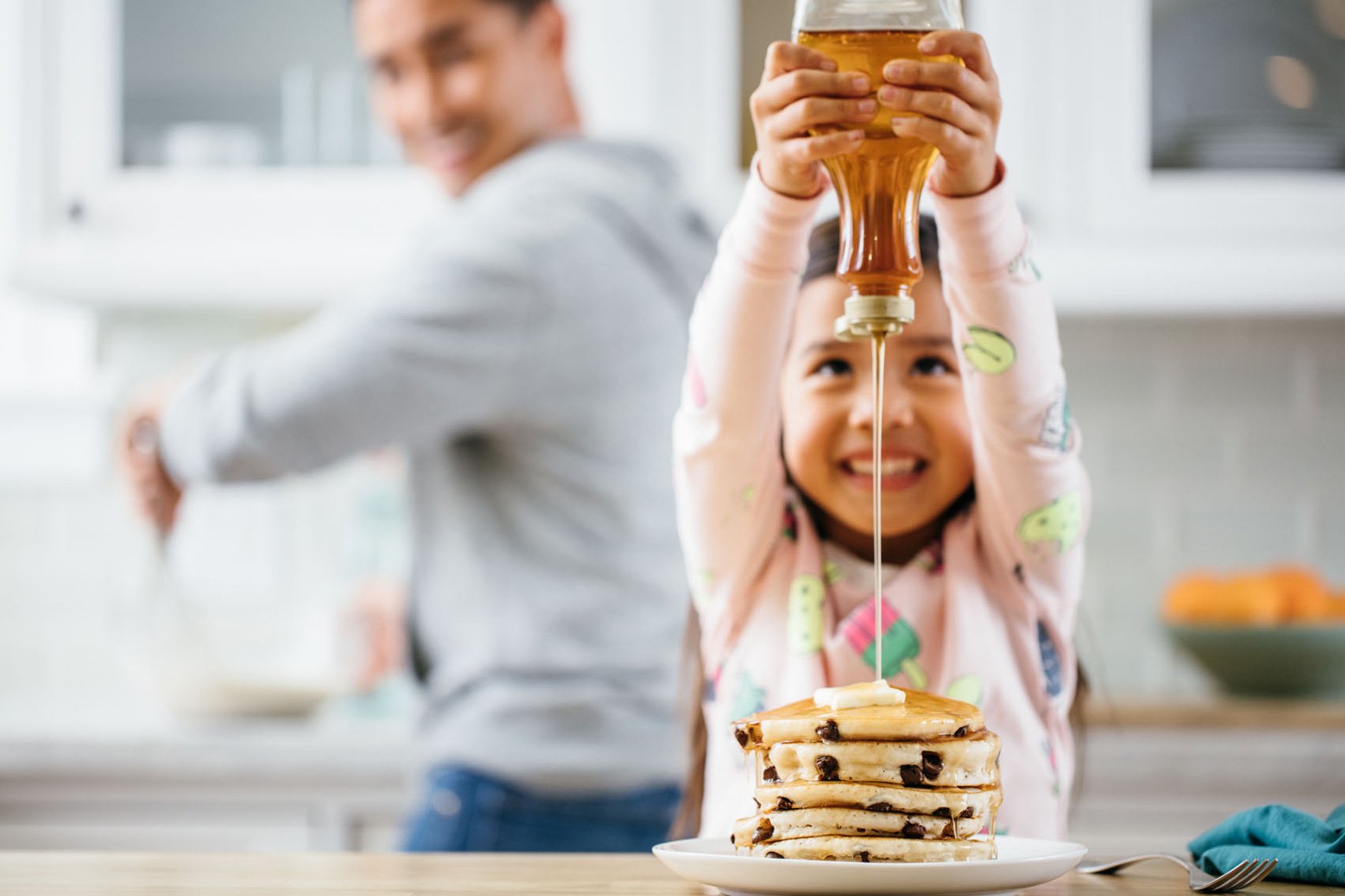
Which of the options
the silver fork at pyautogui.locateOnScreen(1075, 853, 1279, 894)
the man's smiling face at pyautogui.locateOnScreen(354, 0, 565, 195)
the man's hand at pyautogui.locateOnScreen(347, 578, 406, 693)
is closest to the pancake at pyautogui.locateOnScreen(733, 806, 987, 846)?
the silver fork at pyautogui.locateOnScreen(1075, 853, 1279, 894)

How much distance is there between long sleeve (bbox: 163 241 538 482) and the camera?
1.52m

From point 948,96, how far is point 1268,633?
65.2 inches

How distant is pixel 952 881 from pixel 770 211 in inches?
15.3

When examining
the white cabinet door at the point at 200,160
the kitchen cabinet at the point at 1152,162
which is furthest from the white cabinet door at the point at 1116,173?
the white cabinet door at the point at 200,160

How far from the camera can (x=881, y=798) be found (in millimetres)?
648

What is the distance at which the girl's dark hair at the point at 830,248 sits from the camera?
111 cm

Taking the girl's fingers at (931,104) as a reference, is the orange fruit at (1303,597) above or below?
below

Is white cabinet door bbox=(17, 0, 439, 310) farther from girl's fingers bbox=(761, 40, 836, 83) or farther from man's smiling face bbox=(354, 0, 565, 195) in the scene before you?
girl's fingers bbox=(761, 40, 836, 83)

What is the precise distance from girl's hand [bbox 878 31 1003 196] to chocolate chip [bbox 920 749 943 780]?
0.90 ft

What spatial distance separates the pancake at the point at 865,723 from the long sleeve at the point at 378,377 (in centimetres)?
90

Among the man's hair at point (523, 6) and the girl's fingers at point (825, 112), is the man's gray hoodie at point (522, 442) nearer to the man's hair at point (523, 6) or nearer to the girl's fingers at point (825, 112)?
the man's hair at point (523, 6)

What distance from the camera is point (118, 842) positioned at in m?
2.08

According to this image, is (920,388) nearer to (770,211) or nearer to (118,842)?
(770,211)

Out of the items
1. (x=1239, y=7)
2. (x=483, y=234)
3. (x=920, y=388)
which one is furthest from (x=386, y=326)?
(x=1239, y=7)
